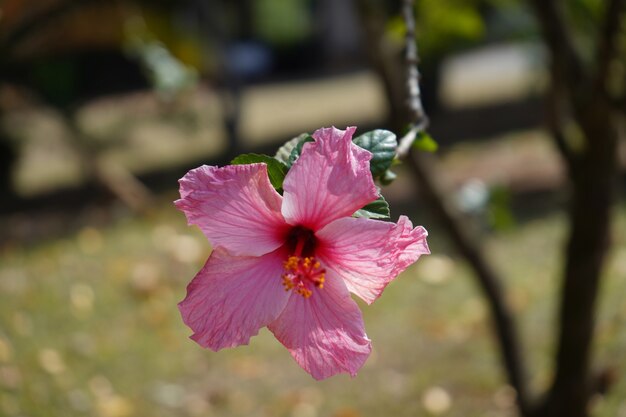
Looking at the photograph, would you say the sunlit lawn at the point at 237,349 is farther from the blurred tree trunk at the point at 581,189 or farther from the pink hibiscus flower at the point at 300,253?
the pink hibiscus flower at the point at 300,253

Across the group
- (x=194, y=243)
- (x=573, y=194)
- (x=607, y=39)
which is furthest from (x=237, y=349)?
(x=607, y=39)

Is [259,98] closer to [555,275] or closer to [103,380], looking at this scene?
[555,275]

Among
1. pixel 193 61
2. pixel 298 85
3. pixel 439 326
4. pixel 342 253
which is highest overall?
pixel 342 253

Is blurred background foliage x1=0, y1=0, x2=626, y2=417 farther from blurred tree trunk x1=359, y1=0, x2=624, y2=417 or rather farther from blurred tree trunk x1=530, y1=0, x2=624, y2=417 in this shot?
blurred tree trunk x1=530, y1=0, x2=624, y2=417

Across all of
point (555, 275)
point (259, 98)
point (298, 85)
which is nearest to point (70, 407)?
point (555, 275)

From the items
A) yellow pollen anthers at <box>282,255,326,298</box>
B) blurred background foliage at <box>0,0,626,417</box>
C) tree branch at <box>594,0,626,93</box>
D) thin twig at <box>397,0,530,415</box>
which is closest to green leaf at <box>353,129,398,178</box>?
yellow pollen anthers at <box>282,255,326,298</box>

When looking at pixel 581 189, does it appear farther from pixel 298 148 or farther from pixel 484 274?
pixel 298 148
